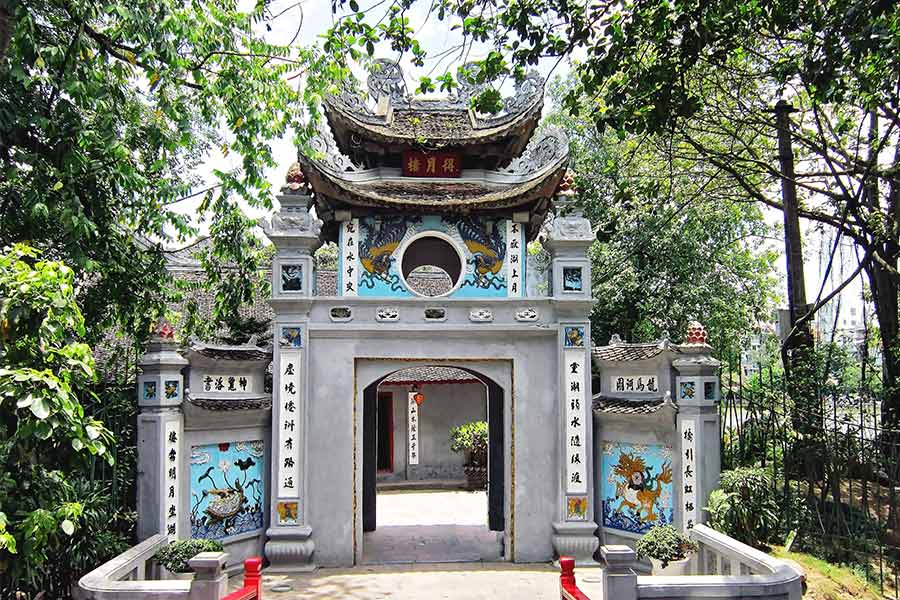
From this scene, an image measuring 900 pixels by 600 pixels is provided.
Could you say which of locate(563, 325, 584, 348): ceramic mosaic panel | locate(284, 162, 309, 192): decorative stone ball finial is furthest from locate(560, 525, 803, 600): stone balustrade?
locate(284, 162, 309, 192): decorative stone ball finial

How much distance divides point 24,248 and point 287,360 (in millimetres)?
4222

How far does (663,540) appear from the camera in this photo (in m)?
7.29

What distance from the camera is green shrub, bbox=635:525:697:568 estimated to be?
7.21 metres

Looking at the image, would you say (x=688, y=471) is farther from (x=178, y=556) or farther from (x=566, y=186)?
(x=178, y=556)

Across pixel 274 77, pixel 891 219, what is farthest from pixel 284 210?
pixel 891 219

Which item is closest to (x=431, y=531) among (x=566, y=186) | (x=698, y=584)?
(x=566, y=186)

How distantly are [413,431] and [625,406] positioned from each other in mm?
8958

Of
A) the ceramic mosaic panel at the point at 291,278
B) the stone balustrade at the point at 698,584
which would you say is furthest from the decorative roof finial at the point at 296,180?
the stone balustrade at the point at 698,584

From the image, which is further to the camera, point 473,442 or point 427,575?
point 473,442

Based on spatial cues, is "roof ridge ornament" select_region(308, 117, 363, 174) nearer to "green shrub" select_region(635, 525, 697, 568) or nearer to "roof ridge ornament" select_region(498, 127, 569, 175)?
"roof ridge ornament" select_region(498, 127, 569, 175)

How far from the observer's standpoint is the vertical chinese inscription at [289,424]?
8.75 meters

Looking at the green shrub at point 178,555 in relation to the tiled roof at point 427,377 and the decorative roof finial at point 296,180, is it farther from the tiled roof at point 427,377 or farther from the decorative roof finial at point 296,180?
the tiled roof at point 427,377

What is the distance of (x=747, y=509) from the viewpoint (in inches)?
298

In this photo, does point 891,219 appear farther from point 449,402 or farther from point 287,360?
point 449,402
